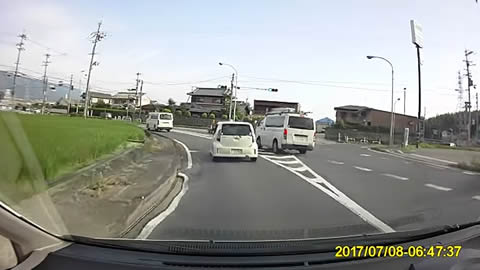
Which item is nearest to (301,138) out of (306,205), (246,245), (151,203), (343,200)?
(343,200)

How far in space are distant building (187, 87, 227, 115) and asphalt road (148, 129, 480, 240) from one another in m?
58.5

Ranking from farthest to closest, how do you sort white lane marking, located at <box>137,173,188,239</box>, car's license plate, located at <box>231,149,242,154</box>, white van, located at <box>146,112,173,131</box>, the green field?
white van, located at <box>146,112,173,131</box>
car's license plate, located at <box>231,149,242,154</box>
white lane marking, located at <box>137,173,188,239</box>
the green field

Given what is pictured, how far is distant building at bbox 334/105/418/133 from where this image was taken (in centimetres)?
6384

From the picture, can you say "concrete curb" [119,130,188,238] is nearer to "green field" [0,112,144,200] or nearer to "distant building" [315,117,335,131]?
"green field" [0,112,144,200]

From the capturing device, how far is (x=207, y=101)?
243ft

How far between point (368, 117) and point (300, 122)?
50.0 meters

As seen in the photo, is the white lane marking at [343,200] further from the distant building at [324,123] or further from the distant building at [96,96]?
the distant building at [324,123]

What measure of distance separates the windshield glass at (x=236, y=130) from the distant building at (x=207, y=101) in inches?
2106

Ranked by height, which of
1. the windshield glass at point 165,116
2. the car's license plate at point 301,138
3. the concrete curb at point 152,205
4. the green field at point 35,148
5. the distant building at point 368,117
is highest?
the distant building at point 368,117

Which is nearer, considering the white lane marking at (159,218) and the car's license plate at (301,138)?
the white lane marking at (159,218)

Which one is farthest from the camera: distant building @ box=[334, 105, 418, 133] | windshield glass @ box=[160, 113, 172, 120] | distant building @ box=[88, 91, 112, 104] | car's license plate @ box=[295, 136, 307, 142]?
distant building @ box=[334, 105, 418, 133]

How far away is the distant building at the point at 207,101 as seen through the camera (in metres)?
70.4
